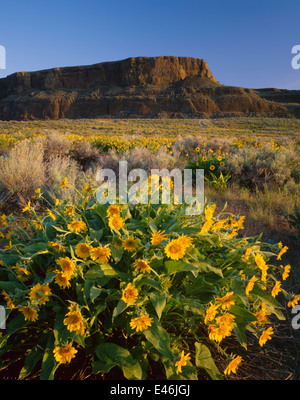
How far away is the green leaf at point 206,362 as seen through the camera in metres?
1.47

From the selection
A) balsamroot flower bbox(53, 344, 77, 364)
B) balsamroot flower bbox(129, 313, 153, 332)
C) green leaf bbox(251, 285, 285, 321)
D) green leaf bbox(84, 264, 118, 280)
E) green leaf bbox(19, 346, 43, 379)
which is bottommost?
green leaf bbox(19, 346, 43, 379)

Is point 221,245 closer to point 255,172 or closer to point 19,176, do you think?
point 19,176

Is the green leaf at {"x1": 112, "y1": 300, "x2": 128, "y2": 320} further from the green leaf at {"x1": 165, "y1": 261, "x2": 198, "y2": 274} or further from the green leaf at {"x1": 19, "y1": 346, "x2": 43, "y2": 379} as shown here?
the green leaf at {"x1": 19, "y1": 346, "x2": 43, "y2": 379}

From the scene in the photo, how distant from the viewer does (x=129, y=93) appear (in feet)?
256

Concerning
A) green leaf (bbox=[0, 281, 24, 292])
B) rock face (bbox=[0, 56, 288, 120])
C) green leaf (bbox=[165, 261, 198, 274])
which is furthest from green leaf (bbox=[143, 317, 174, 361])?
rock face (bbox=[0, 56, 288, 120])

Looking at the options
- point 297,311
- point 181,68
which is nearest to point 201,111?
point 181,68

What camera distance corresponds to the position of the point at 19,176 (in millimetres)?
4180

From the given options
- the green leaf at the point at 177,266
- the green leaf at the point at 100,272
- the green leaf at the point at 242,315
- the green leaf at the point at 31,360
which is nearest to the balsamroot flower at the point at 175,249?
the green leaf at the point at 177,266

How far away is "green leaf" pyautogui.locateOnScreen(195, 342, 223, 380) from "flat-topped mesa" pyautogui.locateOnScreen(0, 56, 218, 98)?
89929 millimetres

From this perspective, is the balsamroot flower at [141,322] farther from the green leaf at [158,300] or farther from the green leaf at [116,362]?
the green leaf at [116,362]

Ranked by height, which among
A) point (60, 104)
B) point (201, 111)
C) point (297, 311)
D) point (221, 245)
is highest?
point (60, 104)

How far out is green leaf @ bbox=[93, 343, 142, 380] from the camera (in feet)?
4.49

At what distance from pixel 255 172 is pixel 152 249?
16.3 ft

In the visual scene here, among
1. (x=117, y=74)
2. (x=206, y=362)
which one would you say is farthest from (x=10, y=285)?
(x=117, y=74)
